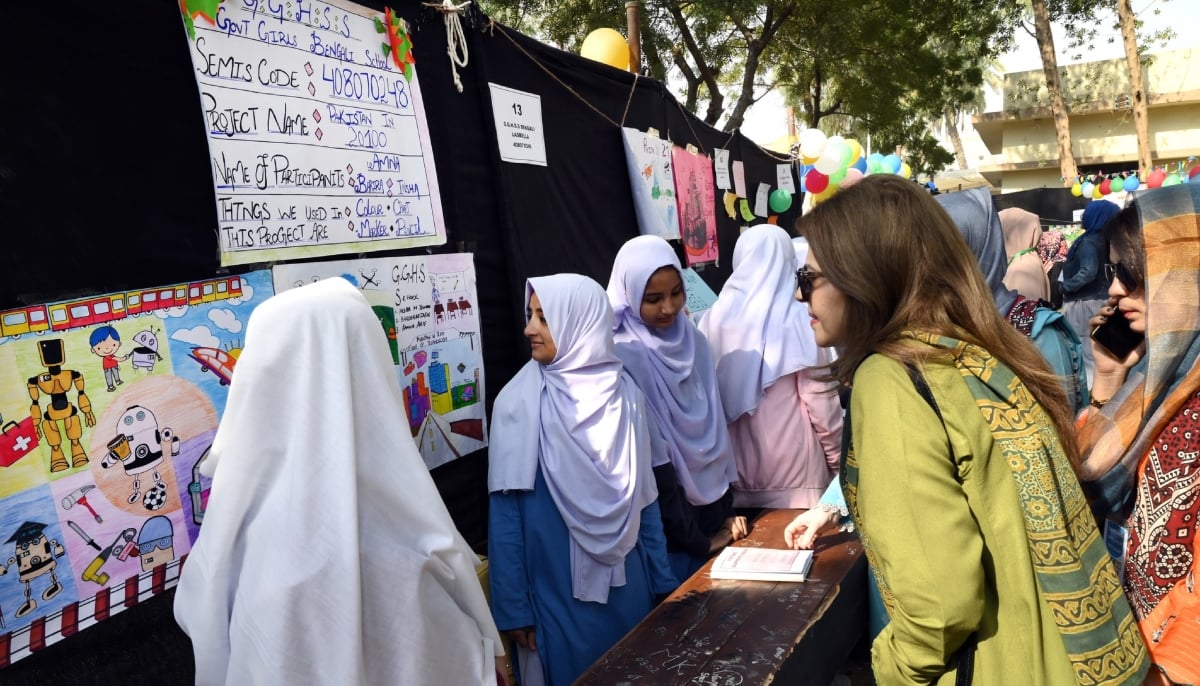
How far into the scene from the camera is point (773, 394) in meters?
3.07

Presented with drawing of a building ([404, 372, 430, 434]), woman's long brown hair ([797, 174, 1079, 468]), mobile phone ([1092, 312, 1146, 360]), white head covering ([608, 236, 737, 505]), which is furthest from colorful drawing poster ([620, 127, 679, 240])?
woman's long brown hair ([797, 174, 1079, 468])

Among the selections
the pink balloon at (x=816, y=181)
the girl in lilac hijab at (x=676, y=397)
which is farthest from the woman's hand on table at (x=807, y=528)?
the pink balloon at (x=816, y=181)

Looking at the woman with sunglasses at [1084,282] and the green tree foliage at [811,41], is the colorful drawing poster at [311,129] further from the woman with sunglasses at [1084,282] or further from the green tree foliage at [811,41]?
the green tree foliage at [811,41]

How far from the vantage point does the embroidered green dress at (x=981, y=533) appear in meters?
1.22

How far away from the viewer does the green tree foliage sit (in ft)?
39.0

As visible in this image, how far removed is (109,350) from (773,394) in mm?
2251

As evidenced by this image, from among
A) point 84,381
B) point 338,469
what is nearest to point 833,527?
point 338,469

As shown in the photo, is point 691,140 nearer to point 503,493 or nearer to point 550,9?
point 503,493

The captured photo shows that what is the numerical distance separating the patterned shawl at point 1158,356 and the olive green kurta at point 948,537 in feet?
1.50

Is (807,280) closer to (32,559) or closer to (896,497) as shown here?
(896,497)

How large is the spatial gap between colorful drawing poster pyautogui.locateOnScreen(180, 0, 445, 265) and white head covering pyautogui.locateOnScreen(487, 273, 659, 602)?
544 mm

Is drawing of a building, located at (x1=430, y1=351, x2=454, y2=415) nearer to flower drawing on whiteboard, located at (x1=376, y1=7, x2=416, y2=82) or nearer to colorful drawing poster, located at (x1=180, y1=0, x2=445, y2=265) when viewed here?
colorful drawing poster, located at (x1=180, y1=0, x2=445, y2=265)

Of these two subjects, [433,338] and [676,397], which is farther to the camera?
[676,397]

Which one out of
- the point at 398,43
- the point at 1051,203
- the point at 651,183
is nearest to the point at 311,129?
the point at 398,43
